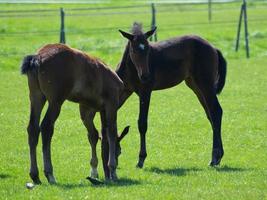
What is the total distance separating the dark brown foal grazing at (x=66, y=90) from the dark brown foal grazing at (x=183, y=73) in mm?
1793

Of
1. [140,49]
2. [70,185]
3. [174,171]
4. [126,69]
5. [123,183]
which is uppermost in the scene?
[140,49]

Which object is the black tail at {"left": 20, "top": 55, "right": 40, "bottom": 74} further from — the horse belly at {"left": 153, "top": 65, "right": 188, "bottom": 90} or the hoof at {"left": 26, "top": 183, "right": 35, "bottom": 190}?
→ the horse belly at {"left": 153, "top": 65, "right": 188, "bottom": 90}

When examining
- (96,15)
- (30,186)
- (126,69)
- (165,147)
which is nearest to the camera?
(30,186)

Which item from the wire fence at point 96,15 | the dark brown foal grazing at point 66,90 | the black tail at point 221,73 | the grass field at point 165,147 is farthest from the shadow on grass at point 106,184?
the wire fence at point 96,15

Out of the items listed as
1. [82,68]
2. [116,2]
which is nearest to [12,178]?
[82,68]

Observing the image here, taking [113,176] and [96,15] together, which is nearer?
[113,176]

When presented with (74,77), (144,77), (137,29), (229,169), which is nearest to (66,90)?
(74,77)

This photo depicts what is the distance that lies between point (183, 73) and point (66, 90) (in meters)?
3.77

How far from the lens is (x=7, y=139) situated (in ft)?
45.3

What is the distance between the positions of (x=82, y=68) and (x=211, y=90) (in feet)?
11.7

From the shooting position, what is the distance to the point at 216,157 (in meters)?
12.1

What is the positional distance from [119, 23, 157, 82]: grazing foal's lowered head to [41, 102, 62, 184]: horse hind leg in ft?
7.76

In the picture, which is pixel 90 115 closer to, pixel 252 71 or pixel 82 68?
pixel 82 68

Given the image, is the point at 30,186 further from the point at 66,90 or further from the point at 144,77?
the point at 144,77
